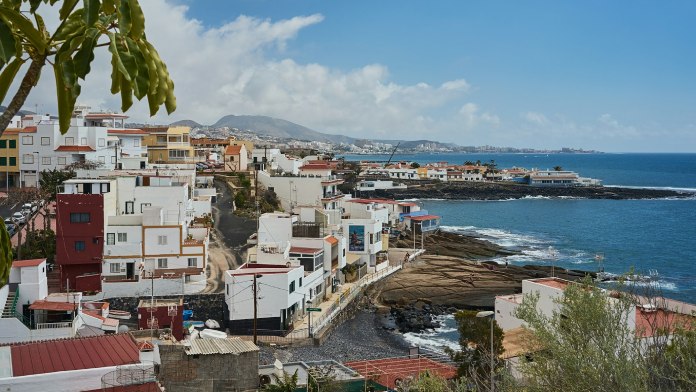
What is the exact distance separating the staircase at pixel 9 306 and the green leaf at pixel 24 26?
1944 cm

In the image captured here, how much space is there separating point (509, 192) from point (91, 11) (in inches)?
4458

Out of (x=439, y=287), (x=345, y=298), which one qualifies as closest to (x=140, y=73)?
(x=345, y=298)

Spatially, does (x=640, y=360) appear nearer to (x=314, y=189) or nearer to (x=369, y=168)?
(x=314, y=189)

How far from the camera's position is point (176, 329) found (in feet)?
75.5

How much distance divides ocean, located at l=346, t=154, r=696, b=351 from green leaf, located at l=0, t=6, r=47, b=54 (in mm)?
27034

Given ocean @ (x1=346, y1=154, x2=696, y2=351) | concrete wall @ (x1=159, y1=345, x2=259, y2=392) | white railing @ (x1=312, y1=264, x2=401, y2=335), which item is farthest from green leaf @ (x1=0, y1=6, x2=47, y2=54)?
ocean @ (x1=346, y1=154, x2=696, y2=351)

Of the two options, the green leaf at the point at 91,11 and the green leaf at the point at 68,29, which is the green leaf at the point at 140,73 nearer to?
the green leaf at the point at 91,11

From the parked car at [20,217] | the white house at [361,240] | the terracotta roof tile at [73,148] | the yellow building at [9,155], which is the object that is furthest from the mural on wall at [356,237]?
the yellow building at [9,155]

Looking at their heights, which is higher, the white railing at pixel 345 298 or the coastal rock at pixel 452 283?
the white railing at pixel 345 298

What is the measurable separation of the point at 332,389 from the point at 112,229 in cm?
1748

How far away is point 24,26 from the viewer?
2762mm

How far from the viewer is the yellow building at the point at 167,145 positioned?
5953 centimetres

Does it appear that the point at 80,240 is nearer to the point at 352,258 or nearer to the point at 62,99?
the point at 352,258

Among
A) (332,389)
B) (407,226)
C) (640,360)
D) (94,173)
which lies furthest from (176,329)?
(407,226)
